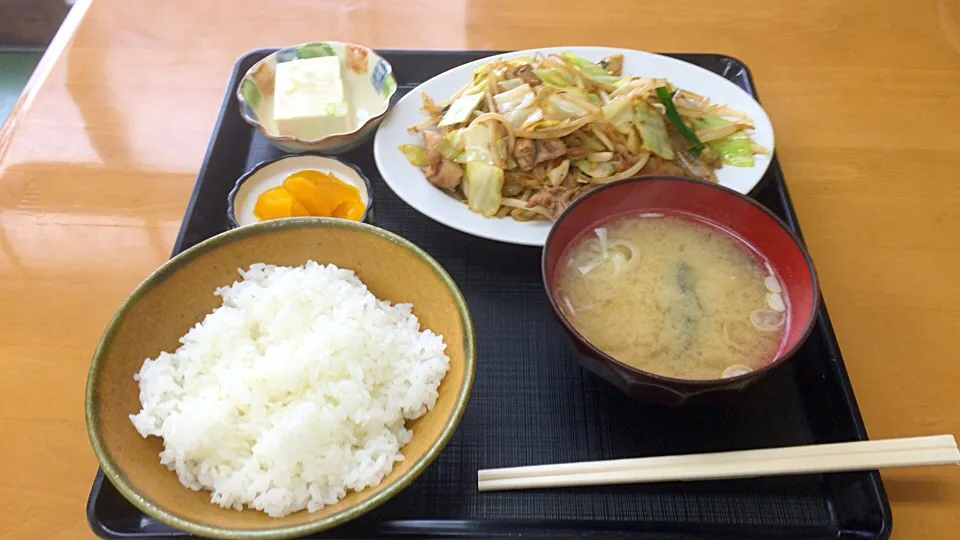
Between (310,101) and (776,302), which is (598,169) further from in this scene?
(310,101)

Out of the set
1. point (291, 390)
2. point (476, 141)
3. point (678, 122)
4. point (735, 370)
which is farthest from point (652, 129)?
point (291, 390)

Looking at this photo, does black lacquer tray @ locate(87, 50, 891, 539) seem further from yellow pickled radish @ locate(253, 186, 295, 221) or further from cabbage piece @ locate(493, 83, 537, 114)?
cabbage piece @ locate(493, 83, 537, 114)

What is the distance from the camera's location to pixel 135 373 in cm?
128

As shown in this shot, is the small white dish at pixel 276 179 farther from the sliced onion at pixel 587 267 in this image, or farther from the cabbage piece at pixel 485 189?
the sliced onion at pixel 587 267

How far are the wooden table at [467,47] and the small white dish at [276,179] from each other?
23 centimetres

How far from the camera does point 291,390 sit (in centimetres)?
128

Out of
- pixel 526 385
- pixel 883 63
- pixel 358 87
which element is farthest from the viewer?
pixel 883 63

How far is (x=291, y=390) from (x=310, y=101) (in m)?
1.05

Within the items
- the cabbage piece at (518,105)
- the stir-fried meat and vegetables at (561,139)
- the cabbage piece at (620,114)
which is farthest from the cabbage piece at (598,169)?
the cabbage piece at (518,105)

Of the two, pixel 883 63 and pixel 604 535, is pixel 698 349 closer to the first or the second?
pixel 604 535

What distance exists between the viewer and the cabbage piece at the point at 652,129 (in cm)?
186

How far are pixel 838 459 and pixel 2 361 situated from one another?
1.87 metres

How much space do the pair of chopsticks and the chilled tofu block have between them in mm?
1221

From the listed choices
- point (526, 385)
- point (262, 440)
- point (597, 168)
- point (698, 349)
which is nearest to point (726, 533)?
point (698, 349)
